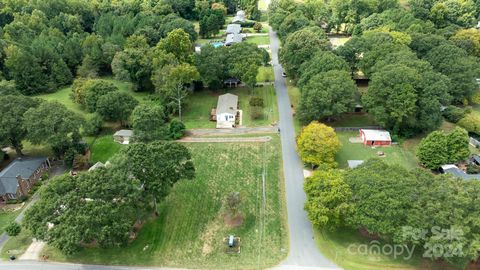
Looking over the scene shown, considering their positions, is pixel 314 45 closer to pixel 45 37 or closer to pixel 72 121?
pixel 72 121

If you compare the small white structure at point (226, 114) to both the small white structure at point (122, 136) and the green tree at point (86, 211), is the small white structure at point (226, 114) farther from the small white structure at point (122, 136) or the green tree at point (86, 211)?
the green tree at point (86, 211)

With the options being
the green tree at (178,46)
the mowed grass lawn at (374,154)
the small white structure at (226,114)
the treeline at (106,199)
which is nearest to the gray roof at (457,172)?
the mowed grass lawn at (374,154)

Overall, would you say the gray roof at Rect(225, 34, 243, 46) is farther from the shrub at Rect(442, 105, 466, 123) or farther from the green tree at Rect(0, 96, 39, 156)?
the green tree at Rect(0, 96, 39, 156)

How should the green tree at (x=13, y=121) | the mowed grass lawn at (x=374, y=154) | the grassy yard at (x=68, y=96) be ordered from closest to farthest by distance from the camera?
the green tree at (x=13, y=121) → the mowed grass lawn at (x=374, y=154) → the grassy yard at (x=68, y=96)

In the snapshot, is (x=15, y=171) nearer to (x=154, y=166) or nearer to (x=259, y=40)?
(x=154, y=166)

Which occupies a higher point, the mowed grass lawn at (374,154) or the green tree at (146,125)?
the green tree at (146,125)

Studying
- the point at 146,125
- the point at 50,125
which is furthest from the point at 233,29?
the point at 50,125
